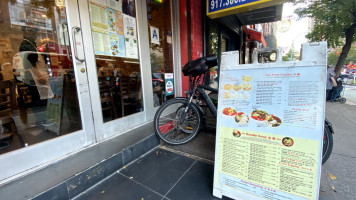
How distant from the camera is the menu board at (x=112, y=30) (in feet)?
7.12

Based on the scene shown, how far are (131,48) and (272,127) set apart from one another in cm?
236

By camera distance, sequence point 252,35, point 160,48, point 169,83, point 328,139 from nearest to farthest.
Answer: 1. point 328,139
2. point 160,48
3. point 169,83
4. point 252,35

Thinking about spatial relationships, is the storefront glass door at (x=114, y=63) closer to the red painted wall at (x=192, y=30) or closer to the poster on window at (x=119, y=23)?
the poster on window at (x=119, y=23)

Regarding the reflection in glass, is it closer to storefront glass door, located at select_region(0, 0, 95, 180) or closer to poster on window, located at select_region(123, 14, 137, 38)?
storefront glass door, located at select_region(0, 0, 95, 180)

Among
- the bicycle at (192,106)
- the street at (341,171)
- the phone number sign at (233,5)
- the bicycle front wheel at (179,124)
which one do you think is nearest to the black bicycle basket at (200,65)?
the bicycle at (192,106)

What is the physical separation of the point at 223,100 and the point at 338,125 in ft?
12.1

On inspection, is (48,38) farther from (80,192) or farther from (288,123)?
(288,123)

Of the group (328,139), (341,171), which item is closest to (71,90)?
(328,139)

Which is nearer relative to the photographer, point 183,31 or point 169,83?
point 169,83

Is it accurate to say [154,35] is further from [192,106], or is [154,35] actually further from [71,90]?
[71,90]

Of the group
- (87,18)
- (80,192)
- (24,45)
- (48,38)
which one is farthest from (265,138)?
(24,45)

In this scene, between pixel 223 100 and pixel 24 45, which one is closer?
pixel 223 100

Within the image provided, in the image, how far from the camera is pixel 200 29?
4070 mm

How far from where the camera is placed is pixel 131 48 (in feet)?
8.73
